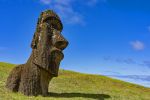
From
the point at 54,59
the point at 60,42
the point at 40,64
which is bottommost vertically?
the point at 40,64

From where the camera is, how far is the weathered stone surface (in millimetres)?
29469

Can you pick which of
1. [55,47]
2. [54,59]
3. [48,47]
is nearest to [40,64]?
[54,59]

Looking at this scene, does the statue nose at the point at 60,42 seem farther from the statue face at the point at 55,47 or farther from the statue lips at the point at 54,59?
the statue lips at the point at 54,59

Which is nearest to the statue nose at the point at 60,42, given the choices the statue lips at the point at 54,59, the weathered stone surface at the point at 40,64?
the weathered stone surface at the point at 40,64

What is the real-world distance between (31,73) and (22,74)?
0.84 m

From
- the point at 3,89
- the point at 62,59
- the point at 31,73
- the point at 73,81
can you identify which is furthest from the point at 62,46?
the point at 73,81

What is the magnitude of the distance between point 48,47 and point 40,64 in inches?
54.1

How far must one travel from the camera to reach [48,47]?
29.8 metres

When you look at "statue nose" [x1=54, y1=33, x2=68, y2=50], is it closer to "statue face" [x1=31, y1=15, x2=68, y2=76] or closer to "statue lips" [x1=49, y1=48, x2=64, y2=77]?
"statue face" [x1=31, y1=15, x2=68, y2=76]

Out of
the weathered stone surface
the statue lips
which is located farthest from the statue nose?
the statue lips

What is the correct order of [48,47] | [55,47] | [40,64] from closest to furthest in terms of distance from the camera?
1. [40,64]
2. [48,47]
3. [55,47]

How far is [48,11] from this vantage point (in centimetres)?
3138

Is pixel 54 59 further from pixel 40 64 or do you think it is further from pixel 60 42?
pixel 60 42

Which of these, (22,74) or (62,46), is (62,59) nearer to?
(62,46)
